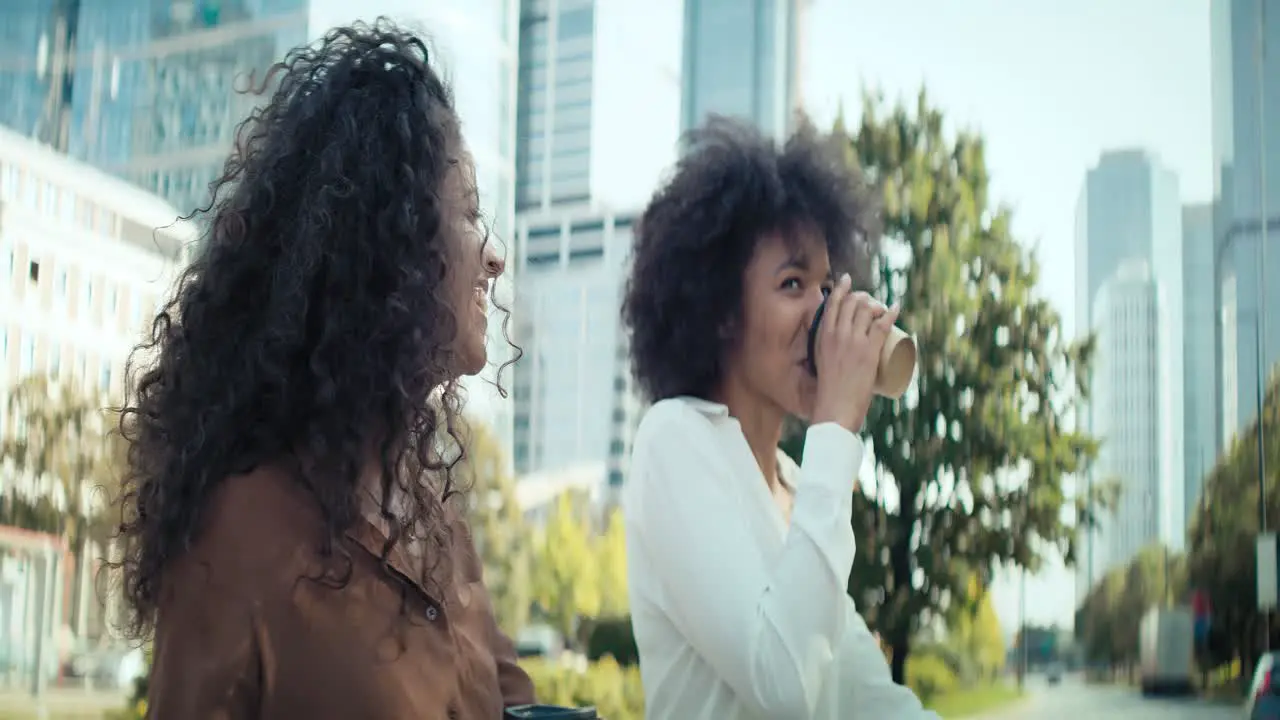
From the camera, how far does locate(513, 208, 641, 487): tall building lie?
6988 mm

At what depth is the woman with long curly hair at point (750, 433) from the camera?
4.19ft

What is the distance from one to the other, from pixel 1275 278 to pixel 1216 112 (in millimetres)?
858

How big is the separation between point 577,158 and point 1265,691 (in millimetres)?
4974

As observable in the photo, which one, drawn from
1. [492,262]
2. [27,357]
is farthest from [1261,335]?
[27,357]

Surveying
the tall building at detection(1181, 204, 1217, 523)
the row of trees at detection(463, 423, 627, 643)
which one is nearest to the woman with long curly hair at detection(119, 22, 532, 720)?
the tall building at detection(1181, 204, 1217, 523)

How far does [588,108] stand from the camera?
777 cm

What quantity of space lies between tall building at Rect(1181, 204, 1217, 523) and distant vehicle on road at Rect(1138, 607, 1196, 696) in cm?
46

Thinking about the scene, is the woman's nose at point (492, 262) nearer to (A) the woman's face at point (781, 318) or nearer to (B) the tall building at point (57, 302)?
(A) the woman's face at point (781, 318)

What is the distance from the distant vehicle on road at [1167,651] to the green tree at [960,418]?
76 cm

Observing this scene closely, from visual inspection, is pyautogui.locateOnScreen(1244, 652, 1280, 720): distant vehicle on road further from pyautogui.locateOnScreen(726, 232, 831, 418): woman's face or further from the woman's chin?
the woman's chin

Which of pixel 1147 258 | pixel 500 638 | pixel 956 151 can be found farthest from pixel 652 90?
pixel 500 638

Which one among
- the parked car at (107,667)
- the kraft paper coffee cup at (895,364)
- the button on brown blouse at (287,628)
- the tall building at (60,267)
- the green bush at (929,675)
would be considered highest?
the tall building at (60,267)

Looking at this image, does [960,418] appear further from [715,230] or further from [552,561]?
[715,230]

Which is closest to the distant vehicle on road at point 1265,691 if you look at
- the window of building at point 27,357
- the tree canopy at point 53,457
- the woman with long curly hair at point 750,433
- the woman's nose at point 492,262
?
the woman with long curly hair at point 750,433
